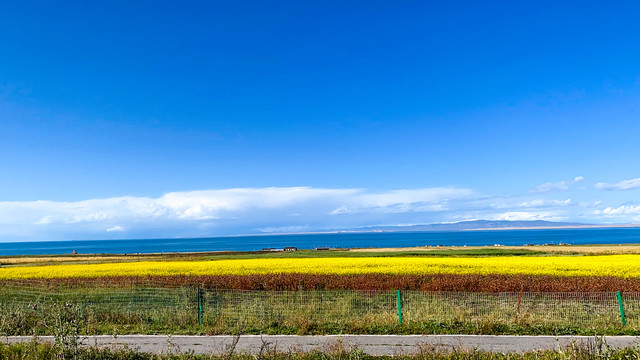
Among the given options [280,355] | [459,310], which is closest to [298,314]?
[280,355]

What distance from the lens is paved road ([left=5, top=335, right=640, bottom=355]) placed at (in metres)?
10.1

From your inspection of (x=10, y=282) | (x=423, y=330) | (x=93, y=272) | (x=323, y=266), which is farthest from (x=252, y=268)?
(x=423, y=330)

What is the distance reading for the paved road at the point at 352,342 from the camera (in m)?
10.1

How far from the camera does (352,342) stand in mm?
10867

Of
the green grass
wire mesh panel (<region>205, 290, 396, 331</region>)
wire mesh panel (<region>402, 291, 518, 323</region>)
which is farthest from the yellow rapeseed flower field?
the green grass

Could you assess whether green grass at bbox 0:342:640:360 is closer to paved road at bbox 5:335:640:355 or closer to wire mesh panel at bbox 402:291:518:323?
paved road at bbox 5:335:640:355

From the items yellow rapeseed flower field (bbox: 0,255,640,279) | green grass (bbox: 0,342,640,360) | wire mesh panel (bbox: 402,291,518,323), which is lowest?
yellow rapeseed flower field (bbox: 0,255,640,279)

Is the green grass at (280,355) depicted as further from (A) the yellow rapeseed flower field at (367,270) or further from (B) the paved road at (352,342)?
(A) the yellow rapeseed flower field at (367,270)

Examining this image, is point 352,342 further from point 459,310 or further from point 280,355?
point 459,310

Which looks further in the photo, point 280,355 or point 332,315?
point 332,315

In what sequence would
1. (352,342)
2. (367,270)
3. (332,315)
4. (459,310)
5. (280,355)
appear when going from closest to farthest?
(280,355) < (352,342) < (332,315) < (459,310) < (367,270)

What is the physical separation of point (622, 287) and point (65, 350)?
2511cm

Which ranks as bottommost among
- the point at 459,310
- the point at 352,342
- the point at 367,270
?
the point at 367,270

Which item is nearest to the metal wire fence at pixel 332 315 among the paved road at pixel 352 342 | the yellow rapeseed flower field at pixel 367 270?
the paved road at pixel 352 342
